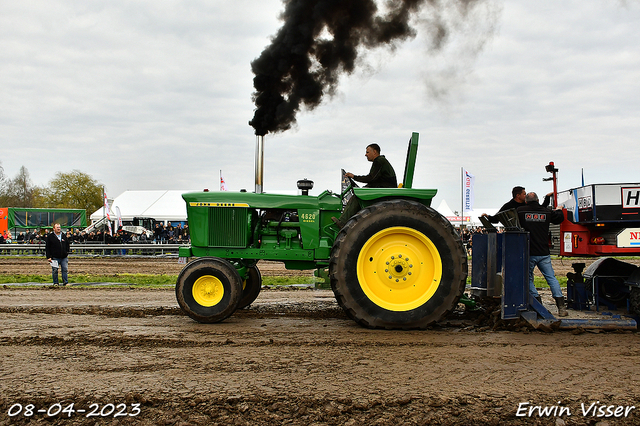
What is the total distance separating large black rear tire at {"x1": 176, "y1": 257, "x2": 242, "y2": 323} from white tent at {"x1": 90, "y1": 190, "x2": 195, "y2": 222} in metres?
25.4

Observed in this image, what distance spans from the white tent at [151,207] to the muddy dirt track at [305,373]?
2552 cm

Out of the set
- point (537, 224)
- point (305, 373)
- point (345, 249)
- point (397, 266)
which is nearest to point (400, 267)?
point (397, 266)

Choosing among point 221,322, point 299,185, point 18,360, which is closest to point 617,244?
point 299,185

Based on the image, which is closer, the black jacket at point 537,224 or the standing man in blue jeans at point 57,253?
the black jacket at point 537,224

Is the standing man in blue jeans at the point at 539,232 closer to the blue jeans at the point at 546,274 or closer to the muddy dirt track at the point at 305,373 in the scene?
the blue jeans at the point at 546,274

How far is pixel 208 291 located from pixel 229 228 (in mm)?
843

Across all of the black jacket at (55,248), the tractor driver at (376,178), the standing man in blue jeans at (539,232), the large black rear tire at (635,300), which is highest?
the tractor driver at (376,178)

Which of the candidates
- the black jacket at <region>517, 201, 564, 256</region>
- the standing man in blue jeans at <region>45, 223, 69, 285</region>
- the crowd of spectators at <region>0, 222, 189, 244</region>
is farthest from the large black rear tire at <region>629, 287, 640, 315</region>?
the crowd of spectators at <region>0, 222, 189, 244</region>

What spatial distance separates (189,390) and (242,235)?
2850mm

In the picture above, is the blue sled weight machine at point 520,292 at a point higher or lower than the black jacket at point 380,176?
lower

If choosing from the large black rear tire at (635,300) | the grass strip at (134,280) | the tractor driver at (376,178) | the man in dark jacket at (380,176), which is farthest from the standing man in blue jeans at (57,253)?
the large black rear tire at (635,300)

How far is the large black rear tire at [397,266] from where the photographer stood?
500cm

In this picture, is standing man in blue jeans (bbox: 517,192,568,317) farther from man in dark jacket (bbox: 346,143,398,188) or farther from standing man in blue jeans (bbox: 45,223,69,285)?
standing man in blue jeans (bbox: 45,223,69,285)

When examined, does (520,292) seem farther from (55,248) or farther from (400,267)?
(55,248)
